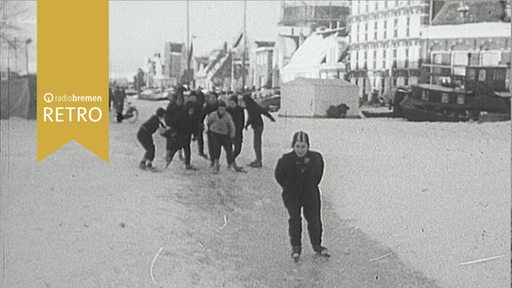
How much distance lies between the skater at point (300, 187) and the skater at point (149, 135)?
0.48 metres

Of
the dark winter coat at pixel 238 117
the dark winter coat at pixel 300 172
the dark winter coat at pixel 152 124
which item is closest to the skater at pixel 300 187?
the dark winter coat at pixel 300 172

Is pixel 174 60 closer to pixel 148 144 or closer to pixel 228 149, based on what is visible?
pixel 228 149

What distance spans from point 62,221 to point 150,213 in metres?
0.28

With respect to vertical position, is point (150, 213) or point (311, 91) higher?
point (311, 91)

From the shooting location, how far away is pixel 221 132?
169cm

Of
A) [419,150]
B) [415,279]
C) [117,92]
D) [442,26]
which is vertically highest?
[442,26]

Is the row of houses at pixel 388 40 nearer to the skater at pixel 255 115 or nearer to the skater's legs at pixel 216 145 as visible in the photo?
the skater at pixel 255 115

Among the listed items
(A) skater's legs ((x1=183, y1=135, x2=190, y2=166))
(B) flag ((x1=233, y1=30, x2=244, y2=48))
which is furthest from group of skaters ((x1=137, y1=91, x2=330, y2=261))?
(A) skater's legs ((x1=183, y1=135, x2=190, y2=166))

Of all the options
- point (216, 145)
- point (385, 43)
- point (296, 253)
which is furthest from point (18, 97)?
point (385, 43)

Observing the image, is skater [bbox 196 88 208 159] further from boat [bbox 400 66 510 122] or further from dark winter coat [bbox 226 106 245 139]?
boat [bbox 400 66 510 122]

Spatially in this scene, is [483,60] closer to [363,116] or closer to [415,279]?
[363,116]

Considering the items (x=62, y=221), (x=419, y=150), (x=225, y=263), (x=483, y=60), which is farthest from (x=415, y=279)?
(x=62, y=221)

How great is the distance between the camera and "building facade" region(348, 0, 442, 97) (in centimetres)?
128

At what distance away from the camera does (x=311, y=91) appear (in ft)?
4.28
